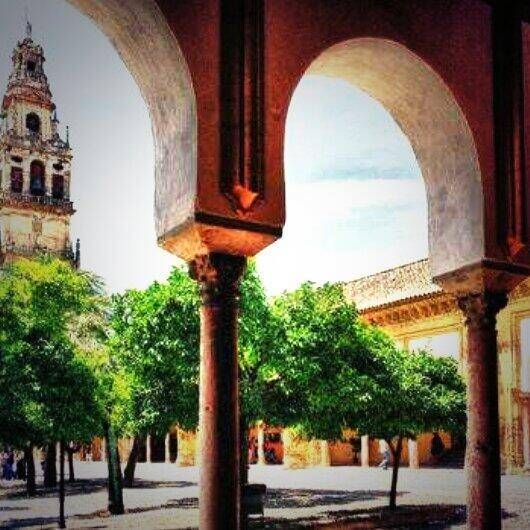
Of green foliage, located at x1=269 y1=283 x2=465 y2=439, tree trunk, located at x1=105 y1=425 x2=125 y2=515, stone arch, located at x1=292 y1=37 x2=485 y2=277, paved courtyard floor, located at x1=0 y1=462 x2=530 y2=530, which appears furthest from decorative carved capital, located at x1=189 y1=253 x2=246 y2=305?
tree trunk, located at x1=105 y1=425 x2=125 y2=515

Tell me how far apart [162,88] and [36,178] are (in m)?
42.5

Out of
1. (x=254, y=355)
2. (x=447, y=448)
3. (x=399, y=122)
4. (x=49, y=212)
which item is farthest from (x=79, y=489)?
(x=49, y=212)

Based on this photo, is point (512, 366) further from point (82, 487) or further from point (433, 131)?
point (433, 131)

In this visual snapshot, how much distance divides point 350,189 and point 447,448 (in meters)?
14.5

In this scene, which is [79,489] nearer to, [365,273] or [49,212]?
[365,273]

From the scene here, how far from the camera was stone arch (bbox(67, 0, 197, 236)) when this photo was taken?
183 inches

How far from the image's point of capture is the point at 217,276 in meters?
4.75

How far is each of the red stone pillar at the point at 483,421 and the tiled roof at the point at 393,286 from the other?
67.4 ft

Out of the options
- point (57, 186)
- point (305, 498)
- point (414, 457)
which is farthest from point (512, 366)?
point (57, 186)

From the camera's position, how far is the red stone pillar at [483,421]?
18.2ft

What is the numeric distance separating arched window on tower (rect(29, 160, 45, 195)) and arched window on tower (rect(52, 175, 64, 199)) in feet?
2.46

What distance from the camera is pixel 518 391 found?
2295 centimetres

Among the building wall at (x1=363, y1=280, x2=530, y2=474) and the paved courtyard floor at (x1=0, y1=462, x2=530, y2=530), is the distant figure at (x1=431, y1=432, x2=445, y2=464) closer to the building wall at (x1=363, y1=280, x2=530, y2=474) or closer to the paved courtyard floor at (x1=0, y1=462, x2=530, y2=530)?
the paved courtyard floor at (x1=0, y1=462, x2=530, y2=530)

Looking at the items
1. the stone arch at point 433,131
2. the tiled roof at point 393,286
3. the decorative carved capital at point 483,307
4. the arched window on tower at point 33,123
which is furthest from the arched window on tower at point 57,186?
the decorative carved capital at point 483,307
